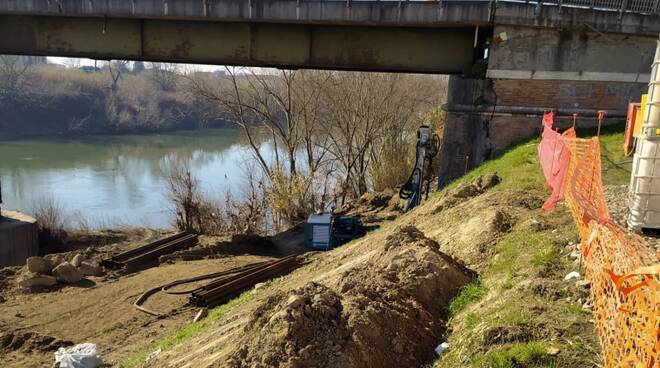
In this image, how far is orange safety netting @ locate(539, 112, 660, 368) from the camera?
9.85 ft

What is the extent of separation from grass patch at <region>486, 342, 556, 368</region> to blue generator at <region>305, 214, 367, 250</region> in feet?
35.1

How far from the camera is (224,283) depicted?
10.8 meters

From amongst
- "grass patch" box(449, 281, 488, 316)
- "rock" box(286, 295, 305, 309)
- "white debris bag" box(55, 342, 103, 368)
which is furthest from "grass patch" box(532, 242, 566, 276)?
"white debris bag" box(55, 342, 103, 368)

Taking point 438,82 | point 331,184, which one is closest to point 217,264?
point 331,184

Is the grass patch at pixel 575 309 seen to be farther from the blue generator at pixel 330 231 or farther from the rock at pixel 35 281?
the rock at pixel 35 281

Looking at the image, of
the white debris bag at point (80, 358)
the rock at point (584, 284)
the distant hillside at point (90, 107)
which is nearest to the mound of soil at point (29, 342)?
the white debris bag at point (80, 358)

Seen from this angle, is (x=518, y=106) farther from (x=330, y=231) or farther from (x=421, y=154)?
(x=330, y=231)

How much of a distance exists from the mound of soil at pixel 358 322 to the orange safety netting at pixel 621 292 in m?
1.37

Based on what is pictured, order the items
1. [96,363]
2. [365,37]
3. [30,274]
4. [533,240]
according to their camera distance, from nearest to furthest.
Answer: [533,240], [96,363], [30,274], [365,37]

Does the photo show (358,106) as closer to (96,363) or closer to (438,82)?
(438,82)

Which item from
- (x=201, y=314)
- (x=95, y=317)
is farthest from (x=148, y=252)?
(x=201, y=314)

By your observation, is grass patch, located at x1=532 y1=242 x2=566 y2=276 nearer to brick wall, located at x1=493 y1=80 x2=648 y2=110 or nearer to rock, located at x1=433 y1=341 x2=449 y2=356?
rock, located at x1=433 y1=341 x2=449 y2=356

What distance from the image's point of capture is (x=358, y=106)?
1025 inches

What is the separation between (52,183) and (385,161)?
19551mm
